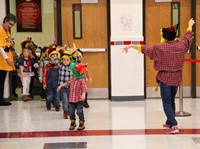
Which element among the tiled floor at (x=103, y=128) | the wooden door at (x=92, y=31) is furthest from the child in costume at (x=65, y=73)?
the wooden door at (x=92, y=31)

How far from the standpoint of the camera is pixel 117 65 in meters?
9.14

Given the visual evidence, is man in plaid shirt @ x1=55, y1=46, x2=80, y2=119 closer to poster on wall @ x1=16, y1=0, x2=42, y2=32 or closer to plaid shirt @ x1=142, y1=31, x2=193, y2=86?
plaid shirt @ x1=142, y1=31, x2=193, y2=86

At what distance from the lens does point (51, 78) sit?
26.5 feet

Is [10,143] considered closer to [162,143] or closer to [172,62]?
[162,143]

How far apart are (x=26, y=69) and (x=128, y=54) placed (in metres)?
2.32

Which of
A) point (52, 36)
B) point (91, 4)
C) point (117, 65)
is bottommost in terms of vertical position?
point (117, 65)

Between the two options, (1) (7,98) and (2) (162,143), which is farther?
(1) (7,98)

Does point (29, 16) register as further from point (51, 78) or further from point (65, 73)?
point (65, 73)

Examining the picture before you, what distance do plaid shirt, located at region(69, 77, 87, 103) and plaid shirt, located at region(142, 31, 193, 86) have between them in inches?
40.7

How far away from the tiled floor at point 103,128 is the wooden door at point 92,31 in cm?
109

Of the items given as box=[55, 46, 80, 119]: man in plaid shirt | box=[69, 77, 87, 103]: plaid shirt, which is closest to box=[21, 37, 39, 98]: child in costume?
box=[55, 46, 80, 119]: man in plaid shirt

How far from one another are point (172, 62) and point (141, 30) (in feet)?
10.3

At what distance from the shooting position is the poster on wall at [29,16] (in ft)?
34.4

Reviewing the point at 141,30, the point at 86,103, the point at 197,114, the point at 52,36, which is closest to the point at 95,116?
the point at 86,103
